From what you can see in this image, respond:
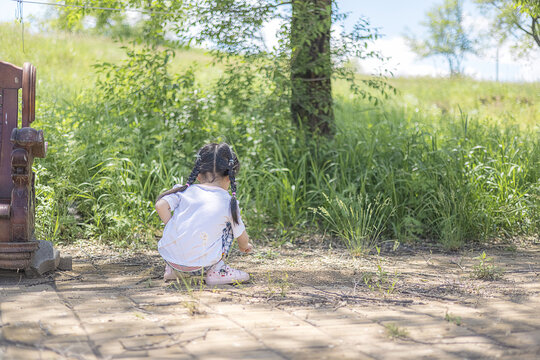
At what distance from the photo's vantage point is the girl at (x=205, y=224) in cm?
358

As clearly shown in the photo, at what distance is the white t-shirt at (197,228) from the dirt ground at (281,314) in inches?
7.6

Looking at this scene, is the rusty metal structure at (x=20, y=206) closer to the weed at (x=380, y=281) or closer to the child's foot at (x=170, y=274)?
the child's foot at (x=170, y=274)

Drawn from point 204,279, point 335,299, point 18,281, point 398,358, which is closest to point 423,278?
point 335,299

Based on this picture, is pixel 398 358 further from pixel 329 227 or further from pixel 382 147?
pixel 382 147

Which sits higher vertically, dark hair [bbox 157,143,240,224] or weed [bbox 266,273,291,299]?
dark hair [bbox 157,143,240,224]

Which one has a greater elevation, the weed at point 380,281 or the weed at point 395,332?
the weed at point 395,332

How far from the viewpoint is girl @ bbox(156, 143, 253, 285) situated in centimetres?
358

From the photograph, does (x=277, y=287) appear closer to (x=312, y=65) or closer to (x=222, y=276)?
(x=222, y=276)

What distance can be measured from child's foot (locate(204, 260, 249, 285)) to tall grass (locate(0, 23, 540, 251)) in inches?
63.6

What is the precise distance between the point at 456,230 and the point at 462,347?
3127 mm

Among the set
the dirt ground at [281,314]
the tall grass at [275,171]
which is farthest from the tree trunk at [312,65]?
the dirt ground at [281,314]

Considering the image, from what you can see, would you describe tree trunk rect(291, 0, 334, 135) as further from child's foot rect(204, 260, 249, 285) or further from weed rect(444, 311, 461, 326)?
weed rect(444, 311, 461, 326)

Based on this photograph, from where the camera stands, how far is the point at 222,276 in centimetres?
361

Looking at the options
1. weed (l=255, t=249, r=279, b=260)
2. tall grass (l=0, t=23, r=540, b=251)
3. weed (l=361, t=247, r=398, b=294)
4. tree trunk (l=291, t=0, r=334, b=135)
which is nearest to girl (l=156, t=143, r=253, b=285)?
weed (l=361, t=247, r=398, b=294)
